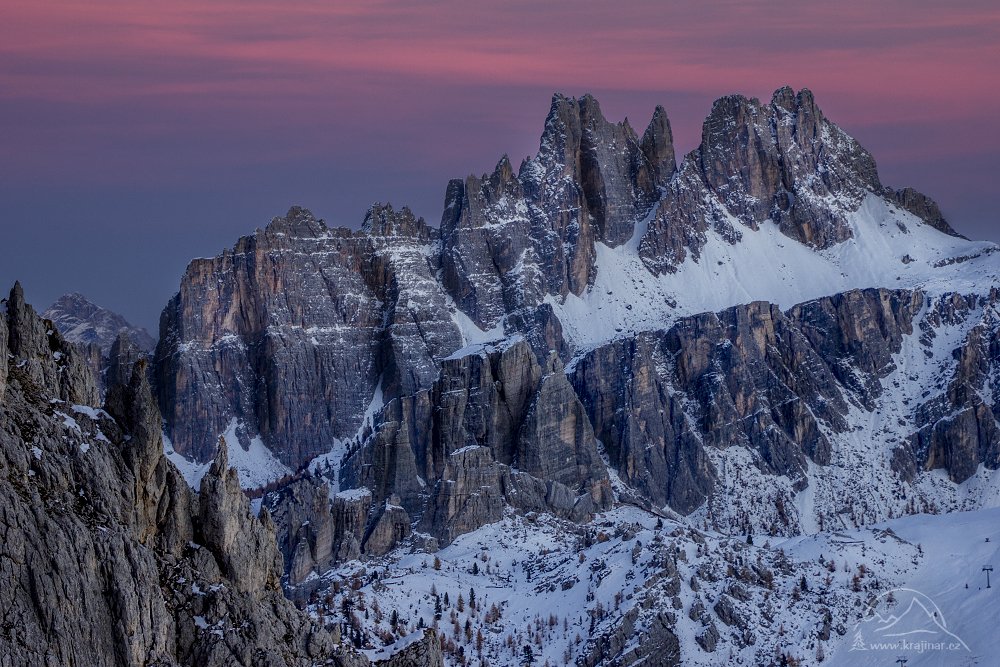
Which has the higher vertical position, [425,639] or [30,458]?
[30,458]

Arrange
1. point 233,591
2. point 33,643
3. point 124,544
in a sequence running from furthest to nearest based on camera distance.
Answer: point 233,591
point 124,544
point 33,643

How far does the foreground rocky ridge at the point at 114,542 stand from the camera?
95.8 metres

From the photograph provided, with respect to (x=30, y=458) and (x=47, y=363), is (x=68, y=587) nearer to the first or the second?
(x=30, y=458)

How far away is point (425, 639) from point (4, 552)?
3895 cm

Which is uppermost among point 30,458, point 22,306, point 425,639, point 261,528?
point 22,306

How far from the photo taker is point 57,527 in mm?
97250

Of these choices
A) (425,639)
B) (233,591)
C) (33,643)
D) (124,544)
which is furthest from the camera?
(425,639)

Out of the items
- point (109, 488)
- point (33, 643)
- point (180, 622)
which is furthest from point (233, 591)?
point (33, 643)

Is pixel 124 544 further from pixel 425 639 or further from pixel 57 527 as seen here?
pixel 425 639

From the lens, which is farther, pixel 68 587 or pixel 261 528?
pixel 261 528

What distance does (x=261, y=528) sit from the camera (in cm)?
11688

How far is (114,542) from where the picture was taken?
10125cm

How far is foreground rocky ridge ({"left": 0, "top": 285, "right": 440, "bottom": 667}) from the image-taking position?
95750 millimetres

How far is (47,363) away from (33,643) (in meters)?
20.9
